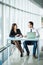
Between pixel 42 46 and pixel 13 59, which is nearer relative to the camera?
pixel 13 59

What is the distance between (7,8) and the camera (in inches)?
301

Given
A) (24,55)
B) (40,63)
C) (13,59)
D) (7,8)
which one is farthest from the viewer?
(7,8)

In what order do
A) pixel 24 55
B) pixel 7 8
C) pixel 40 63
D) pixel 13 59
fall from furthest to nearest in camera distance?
pixel 7 8, pixel 24 55, pixel 13 59, pixel 40 63

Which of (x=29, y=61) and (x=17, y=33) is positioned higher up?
(x=17, y=33)

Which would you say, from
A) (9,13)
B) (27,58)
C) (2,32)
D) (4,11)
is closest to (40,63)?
(27,58)

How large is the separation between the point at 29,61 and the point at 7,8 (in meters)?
2.50

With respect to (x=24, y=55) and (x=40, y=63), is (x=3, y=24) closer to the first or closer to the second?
(x=24, y=55)

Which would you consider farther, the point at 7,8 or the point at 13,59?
the point at 7,8

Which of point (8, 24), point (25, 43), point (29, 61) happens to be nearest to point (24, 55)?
point (25, 43)

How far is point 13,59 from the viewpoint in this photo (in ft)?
20.5

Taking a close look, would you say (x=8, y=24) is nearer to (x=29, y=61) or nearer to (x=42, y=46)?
(x=42, y=46)

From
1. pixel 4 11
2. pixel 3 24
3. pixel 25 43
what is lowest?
pixel 25 43

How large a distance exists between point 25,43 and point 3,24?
37.4 inches

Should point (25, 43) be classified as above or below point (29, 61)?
above
